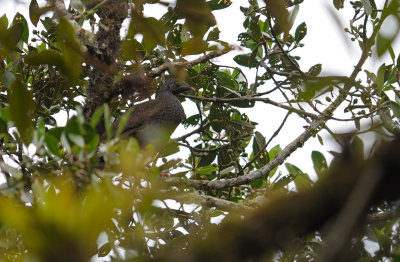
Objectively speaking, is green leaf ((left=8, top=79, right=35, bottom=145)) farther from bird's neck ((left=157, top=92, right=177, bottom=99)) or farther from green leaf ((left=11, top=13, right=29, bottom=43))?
bird's neck ((left=157, top=92, right=177, bottom=99))

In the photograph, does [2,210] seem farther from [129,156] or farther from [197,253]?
[129,156]

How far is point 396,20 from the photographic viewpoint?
0.82 meters

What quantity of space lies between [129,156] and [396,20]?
593 mm

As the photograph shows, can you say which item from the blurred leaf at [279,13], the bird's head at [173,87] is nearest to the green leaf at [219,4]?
→ the bird's head at [173,87]

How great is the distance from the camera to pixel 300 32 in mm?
3832

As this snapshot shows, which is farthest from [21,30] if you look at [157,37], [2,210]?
[2,210]

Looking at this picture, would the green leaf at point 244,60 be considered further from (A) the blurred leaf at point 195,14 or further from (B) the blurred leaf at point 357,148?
(B) the blurred leaf at point 357,148

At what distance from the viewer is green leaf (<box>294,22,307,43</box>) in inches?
151

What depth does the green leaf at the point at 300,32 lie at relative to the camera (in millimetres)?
3834

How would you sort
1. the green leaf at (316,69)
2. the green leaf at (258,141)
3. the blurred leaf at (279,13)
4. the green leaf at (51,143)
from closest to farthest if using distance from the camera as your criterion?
the blurred leaf at (279,13), the green leaf at (51,143), the green leaf at (316,69), the green leaf at (258,141)

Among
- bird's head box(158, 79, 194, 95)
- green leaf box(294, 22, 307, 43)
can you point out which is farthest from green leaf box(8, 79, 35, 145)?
bird's head box(158, 79, 194, 95)

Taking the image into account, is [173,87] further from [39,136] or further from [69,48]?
[69,48]

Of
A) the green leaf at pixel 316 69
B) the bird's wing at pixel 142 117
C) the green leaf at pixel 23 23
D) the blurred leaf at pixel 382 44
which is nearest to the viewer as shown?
the blurred leaf at pixel 382 44

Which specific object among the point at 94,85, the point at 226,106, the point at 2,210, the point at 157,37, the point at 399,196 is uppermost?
the point at 226,106
